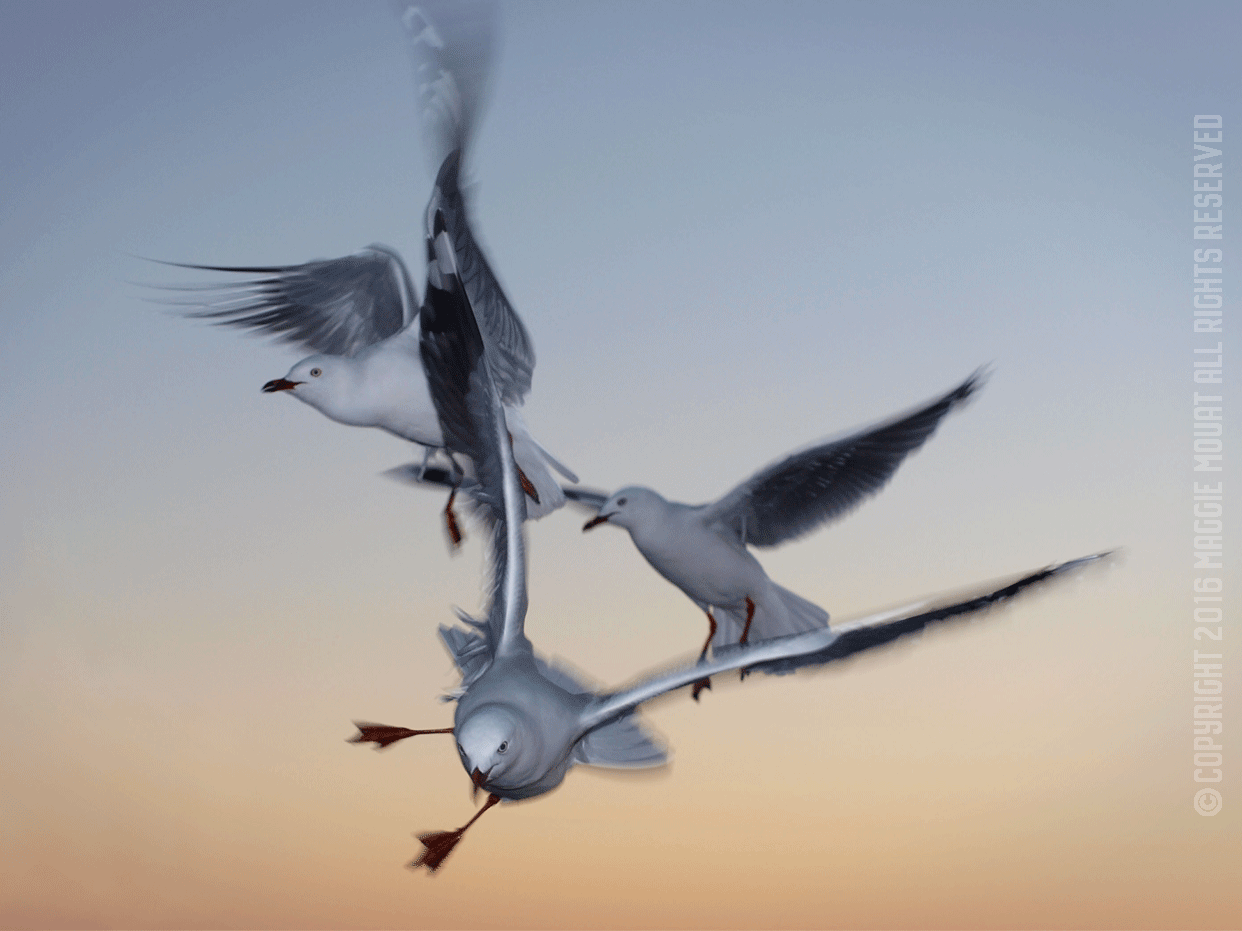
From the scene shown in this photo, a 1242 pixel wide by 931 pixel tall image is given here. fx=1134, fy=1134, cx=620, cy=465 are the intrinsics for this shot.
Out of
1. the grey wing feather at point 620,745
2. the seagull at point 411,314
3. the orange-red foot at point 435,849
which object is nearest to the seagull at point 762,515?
the seagull at point 411,314

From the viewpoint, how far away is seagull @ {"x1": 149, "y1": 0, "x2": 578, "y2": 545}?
2.05m

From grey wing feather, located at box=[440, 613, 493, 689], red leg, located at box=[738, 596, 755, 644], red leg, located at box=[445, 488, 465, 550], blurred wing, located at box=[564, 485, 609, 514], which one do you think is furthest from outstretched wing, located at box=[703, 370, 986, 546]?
grey wing feather, located at box=[440, 613, 493, 689]

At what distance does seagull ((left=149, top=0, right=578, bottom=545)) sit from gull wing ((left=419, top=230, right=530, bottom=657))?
0.05 feet

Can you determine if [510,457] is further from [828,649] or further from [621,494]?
[621,494]

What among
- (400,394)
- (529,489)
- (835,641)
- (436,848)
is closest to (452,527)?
(529,489)

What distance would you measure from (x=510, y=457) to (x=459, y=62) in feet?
2.46

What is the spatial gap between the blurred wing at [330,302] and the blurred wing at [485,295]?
0.48m

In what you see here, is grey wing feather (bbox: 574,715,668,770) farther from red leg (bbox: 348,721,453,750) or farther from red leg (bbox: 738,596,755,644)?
red leg (bbox: 738,596,755,644)

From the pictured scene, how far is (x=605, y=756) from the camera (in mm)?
2277

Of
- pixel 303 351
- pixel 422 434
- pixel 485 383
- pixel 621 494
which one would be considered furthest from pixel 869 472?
pixel 303 351

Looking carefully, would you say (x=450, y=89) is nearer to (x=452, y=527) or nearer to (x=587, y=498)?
(x=452, y=527)

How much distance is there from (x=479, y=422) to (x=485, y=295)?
0.64m

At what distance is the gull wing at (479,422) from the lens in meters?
1.80

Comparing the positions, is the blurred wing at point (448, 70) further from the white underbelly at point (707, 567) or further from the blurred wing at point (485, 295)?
the white underbelly at point (707, 567)
